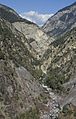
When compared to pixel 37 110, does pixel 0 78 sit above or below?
above

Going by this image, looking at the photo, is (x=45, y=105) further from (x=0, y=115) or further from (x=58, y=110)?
(x=0, y=115)

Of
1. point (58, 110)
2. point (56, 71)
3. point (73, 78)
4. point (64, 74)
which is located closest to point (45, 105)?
point (58, 110)

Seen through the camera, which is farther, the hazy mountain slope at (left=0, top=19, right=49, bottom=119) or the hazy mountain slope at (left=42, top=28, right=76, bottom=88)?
the hazy mountain slope at (left=42, top=28, right=76, bottom=88)

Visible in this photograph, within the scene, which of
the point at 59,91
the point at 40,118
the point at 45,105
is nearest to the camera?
the point at 40,118

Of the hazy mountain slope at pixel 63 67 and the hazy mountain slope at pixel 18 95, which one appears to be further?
the hazy mountain slope at pixel 63 67

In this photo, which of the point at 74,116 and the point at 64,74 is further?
the point at 64,74

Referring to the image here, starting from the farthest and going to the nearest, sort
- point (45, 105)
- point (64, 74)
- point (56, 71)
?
point (56, 71) < point (64, 74) < point (45, 105)

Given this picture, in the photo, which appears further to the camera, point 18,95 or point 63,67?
point 63,67

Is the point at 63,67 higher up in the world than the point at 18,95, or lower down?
higher up

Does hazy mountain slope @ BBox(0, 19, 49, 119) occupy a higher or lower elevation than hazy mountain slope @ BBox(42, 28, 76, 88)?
lower

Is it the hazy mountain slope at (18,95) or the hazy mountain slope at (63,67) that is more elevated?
the hazy mountain slope at (63,67)

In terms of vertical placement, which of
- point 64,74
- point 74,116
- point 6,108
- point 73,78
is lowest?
point 74,116
